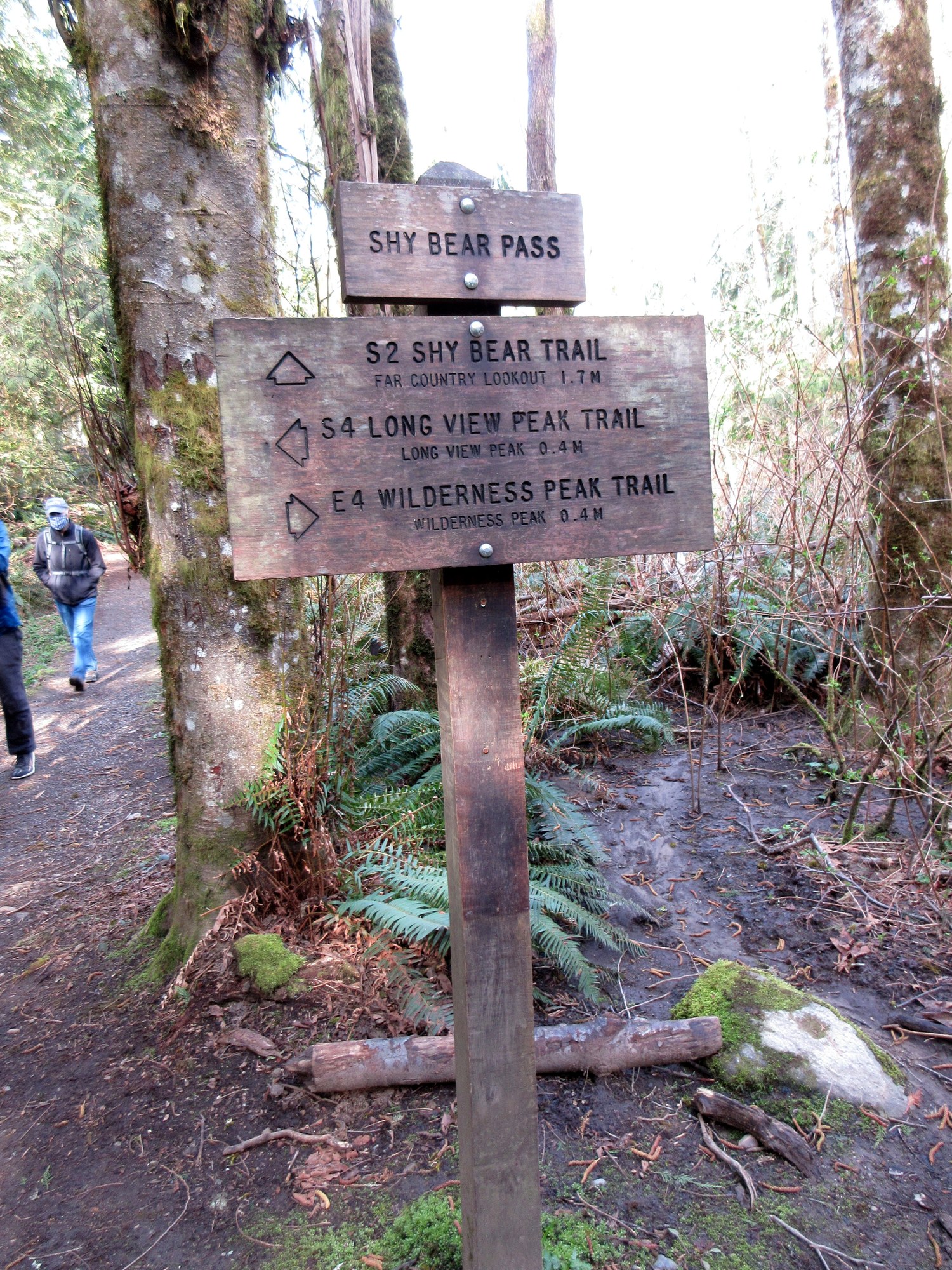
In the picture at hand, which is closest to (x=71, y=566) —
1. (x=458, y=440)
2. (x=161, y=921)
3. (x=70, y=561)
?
(x=70, y=561)

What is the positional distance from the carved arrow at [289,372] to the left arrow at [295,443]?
0.08 metres

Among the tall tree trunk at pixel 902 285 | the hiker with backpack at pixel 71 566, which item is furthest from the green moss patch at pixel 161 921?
the hiker with backpack at pixel 71 566

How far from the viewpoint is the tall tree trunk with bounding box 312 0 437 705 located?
4.35 meters

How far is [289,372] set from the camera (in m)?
1.46

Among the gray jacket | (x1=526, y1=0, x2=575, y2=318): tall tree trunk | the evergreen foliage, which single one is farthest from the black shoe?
(x1=526, y1=0, x2=575, y2=318): tall tree trunk

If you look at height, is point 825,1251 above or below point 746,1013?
below

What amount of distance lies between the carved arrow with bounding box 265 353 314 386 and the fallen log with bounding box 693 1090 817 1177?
2.55 metres

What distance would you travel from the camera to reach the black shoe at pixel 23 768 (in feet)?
Result: 21.7

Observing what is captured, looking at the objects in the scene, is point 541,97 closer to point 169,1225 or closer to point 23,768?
point 23,768

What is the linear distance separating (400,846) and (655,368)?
2460mm

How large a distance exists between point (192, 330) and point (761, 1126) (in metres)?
3.63

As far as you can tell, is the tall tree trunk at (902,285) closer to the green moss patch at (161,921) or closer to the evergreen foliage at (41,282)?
the green moss patch at (161,921)

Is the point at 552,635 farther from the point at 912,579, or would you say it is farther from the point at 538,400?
the point at 538,400

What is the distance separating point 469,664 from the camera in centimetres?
168
